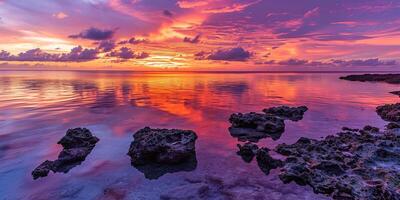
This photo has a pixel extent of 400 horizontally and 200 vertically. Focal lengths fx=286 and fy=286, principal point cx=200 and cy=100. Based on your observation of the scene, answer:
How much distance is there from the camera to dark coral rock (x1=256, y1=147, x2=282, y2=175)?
15782 mm

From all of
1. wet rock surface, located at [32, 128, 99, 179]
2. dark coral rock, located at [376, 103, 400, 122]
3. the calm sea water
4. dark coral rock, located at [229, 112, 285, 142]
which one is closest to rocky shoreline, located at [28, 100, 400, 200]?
wet rock surface, located at [32, 128, 99, 179]

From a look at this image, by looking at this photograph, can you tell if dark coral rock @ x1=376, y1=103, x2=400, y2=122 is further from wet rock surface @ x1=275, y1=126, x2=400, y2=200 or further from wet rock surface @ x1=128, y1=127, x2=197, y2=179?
wet rock surface @ x1=128, y1=127, x2=197, y2=179

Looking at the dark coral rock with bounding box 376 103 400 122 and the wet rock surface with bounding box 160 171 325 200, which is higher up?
the dark coral rock with bounding box 376 103 400 122

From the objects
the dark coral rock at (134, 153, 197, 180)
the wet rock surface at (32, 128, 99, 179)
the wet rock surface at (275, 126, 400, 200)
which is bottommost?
the dark coral rock at (134, 153, 197, 180)

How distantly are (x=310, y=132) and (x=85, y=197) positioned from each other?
18.2m

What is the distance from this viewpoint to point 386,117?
30.0m

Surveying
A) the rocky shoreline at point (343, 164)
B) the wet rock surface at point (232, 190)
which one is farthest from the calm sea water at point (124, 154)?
the rocky shoreline at point (343, 164)

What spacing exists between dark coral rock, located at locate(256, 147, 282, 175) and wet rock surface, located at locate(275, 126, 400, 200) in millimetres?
528

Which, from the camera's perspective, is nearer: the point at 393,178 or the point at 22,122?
the point at 393,178

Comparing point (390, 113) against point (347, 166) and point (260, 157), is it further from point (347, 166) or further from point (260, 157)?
point (260, 157)

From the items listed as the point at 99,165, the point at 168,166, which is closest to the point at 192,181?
the point at 168,166

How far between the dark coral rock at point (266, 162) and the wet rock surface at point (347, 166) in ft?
1.73

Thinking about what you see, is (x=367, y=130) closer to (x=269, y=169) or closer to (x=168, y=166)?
(x=269, y=169)

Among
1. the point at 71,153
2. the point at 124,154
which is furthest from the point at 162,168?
the point at 71,153
